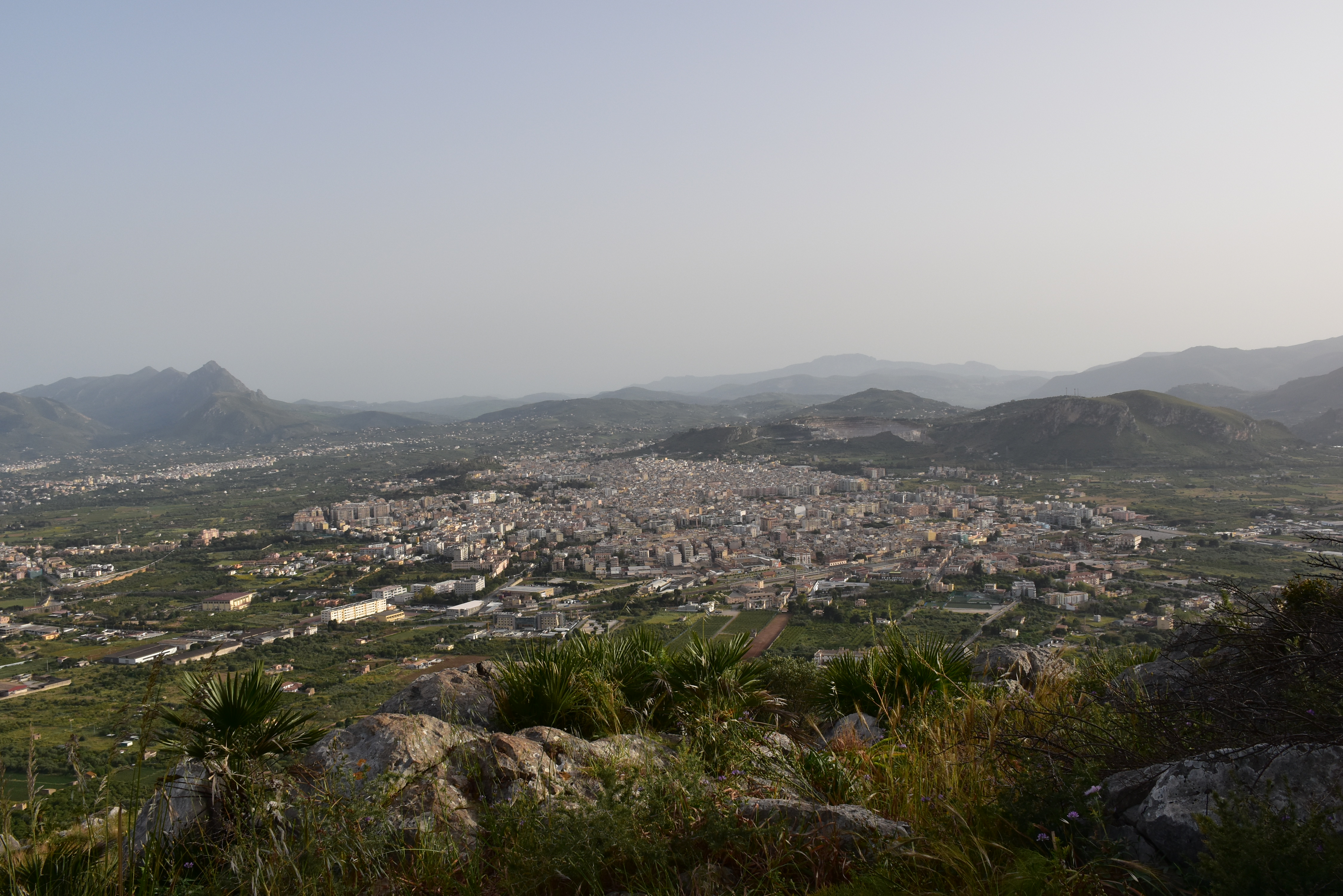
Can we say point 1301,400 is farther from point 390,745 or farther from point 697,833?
point 390,745

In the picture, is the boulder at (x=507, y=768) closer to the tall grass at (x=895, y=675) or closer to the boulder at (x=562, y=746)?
the boulder at (x=562, y=746)

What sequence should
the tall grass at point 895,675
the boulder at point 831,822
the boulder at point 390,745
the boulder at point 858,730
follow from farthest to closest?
the tall grass at point 895,675 → the boulder at point 858,730 → the boulder at point 390,745 → the boulder at point 831,822

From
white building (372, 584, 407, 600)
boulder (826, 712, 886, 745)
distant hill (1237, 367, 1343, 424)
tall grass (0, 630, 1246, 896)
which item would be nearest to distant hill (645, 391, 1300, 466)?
distant hill (1237, 367, 1343, 424)

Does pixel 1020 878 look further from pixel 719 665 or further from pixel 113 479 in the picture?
pixel 113 479

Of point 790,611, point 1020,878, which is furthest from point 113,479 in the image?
point 1020,878

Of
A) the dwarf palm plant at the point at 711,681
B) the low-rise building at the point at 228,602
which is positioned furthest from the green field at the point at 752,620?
the low-rise building at the point at 228,602

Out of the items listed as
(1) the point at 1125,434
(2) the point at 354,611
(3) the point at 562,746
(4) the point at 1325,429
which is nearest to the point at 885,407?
(1) the point at 1125,434

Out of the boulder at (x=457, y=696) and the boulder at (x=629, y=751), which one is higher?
the boulder at (x=629, y=751)
